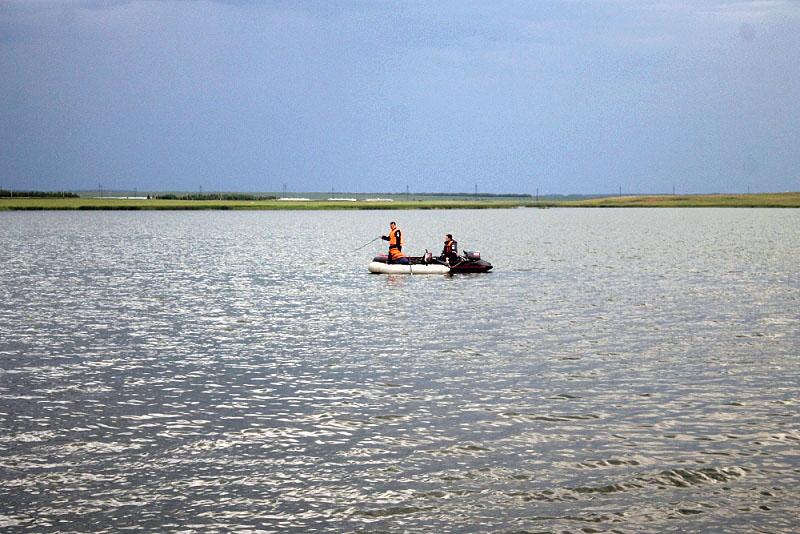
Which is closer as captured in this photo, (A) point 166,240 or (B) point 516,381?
(B) point 516,381

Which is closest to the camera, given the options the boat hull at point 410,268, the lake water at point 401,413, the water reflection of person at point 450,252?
the lake water at point 401,413

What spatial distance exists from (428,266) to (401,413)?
32.6m

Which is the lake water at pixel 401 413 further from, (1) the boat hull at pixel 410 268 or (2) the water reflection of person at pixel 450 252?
(2) the water reflection of person at pixel 450 252

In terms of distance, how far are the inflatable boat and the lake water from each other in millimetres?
10729

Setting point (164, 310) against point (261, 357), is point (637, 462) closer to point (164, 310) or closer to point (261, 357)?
point (261, 357)

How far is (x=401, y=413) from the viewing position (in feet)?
58.9

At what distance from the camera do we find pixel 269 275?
172 ft

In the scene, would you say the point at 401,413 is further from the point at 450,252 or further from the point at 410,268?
the point at 450,252

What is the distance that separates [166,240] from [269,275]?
49.0 m

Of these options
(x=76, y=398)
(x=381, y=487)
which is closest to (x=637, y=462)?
(x=381, y=487)

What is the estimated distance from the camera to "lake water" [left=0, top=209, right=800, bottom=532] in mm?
12586

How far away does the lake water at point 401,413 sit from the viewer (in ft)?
41.3

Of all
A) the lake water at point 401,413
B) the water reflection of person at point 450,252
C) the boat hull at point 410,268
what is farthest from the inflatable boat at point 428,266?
the lake water at point 401,413

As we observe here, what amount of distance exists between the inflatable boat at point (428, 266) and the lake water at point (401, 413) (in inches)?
422
